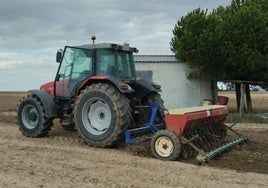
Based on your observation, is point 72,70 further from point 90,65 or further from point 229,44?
point 229,44

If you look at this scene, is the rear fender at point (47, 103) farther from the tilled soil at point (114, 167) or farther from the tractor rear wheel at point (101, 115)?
the tractor rear wheel at point (101, 115)

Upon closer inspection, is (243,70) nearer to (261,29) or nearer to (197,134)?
(261,29)

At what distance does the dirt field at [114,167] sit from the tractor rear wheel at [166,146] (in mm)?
203

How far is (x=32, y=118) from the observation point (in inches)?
458

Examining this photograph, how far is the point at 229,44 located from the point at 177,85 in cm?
338

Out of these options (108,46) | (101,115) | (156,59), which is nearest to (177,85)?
(156,59)

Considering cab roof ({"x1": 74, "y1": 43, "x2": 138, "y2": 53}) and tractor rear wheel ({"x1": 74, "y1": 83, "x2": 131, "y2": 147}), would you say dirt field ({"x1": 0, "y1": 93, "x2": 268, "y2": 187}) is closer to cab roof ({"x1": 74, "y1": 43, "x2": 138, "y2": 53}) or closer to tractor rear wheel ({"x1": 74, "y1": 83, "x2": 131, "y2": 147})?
tractor rear wheel ({"x1": 74, "y1": 83, "x2": 131, "y2": 147})

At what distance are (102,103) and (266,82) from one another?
12860 mm

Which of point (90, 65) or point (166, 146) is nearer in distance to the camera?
point (166, 146)

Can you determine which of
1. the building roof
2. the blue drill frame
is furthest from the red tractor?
the building roof

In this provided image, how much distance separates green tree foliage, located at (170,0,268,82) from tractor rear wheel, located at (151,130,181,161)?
472 inches

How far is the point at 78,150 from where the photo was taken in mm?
9633

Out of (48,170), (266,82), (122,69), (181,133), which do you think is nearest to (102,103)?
(122,69)

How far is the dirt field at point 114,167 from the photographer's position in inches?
274
